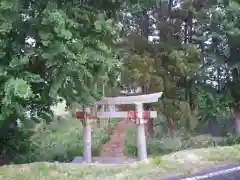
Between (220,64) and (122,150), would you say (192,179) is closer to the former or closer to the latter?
(220,64)

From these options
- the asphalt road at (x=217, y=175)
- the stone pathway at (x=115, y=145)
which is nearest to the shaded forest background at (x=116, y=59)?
the stone pathway at (x=115, y=145)

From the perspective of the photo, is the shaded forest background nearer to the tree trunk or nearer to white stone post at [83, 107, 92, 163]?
the tree trunk

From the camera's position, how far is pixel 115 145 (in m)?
12.2

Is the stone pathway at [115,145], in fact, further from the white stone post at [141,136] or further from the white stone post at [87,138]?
the white stone post at [141,136]

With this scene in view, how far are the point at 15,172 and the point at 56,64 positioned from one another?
1863 mm

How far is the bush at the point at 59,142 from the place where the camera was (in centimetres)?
941

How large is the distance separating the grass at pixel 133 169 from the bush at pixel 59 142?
3703mm

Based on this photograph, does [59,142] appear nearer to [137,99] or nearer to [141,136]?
[141,136]

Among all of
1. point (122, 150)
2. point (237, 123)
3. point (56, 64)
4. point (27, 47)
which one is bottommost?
point (122, 150)

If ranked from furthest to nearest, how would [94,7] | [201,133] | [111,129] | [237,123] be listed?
[111,129] → [201,133] → [237,123] → [94,7]

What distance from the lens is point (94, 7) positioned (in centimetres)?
659

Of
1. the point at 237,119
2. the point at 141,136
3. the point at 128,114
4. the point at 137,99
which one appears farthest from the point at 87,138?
the point at 237,119

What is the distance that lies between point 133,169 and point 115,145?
7.50 m

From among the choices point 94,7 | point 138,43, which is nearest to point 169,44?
point 138,43
